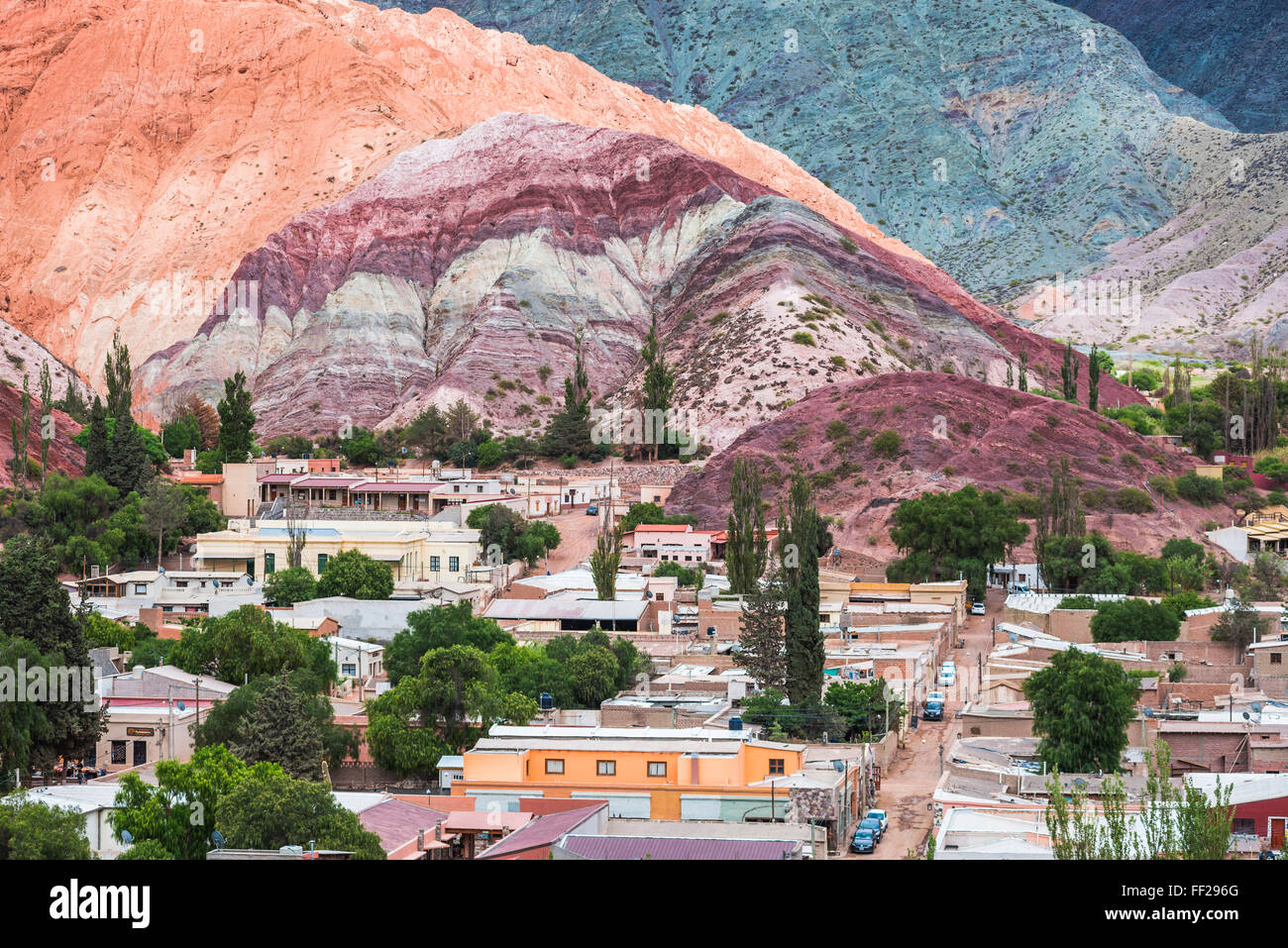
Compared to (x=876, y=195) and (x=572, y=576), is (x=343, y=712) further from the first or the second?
(x=876, y=195)

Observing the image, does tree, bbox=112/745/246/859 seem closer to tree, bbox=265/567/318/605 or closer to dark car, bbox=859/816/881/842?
dark car, bbox=859/816/881/842

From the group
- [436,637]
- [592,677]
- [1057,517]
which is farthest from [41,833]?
[1057,517]

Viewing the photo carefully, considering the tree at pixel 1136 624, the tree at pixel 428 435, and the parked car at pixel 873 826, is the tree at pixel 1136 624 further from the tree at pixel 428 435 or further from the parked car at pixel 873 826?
the tree at pixel 428 435

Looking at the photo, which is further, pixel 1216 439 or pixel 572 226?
pixel 572 226

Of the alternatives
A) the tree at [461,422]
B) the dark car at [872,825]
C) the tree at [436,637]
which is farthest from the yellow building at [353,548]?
the dark car at [872,825]
